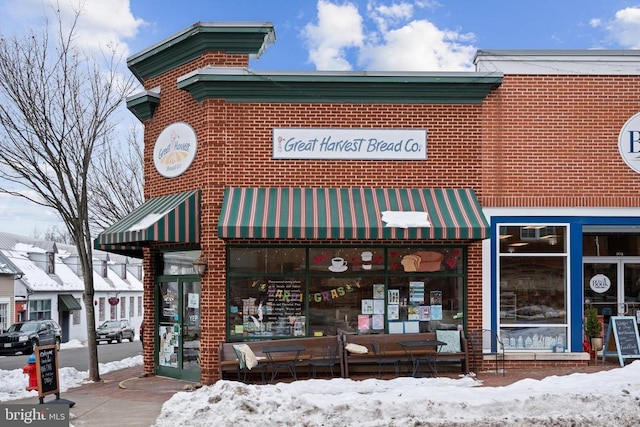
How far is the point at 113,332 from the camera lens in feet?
132

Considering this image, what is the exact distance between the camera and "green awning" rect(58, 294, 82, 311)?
44094mm

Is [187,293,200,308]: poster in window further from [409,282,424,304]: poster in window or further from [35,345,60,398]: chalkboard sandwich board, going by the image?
[409,282,424,304]: poster in window

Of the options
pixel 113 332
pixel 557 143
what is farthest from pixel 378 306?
pixel 113 332

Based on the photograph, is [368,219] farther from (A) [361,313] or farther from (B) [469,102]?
(B) [469,102]

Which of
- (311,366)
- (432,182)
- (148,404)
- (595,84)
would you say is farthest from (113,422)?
(595,84)

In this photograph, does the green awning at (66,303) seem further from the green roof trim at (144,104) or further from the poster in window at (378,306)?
the poster in window at (378,306)

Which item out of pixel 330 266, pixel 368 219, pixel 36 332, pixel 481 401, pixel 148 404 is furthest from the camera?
pixel 36 332

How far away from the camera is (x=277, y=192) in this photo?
12.8m

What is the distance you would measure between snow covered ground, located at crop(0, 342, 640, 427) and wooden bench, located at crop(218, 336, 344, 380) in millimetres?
1921

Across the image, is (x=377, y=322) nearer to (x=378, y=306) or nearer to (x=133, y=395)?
(x=378, y=306)

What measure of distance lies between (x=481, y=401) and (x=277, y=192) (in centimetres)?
541

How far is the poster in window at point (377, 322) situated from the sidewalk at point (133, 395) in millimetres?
1450

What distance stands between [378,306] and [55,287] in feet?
116

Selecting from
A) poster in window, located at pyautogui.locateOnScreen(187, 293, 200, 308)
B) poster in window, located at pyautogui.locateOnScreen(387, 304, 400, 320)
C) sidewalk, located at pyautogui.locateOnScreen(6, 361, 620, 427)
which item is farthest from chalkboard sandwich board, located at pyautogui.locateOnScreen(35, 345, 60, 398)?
poster in window, located at pyautogui.locateOnScreen(387, 304, 400, 320)
